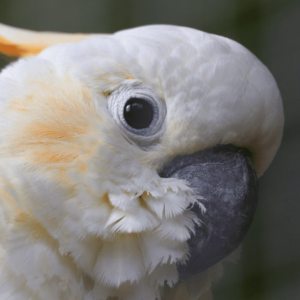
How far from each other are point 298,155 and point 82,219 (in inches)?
69.2

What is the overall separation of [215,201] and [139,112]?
30 cm

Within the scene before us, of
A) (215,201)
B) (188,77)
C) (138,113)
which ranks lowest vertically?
(215,201)

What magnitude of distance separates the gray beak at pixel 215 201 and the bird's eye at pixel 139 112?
10 centimetres

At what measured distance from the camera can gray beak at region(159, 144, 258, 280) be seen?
39.7 inches

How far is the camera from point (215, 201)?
1.01 metres

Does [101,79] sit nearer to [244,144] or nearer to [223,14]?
[244,144]

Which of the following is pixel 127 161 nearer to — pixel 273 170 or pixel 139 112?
pixel 139 112

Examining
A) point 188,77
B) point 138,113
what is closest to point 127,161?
point 138,113

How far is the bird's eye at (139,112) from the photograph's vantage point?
3.37 ft

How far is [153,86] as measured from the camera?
103cm

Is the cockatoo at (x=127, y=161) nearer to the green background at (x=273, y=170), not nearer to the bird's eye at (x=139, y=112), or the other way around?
the bird's eye at (x=139, y=112)

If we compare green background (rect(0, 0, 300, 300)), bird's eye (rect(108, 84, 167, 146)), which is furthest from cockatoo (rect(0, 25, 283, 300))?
green background (rect(0, 0, 300, 300))

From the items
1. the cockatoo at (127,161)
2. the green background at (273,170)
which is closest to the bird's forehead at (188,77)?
the cockatoo at (127,161)

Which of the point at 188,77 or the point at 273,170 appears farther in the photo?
the point at 273,170
